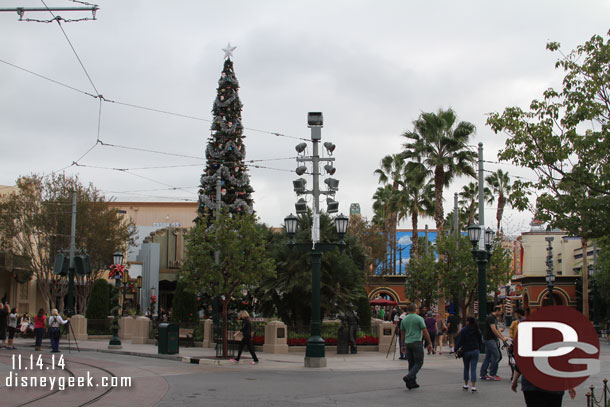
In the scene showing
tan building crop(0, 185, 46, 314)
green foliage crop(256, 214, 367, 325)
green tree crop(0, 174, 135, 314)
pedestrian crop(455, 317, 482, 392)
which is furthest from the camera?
tan building crop(0, 185, 46, 314)

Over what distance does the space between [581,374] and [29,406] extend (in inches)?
329

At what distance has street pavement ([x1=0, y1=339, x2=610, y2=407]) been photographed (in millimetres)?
11953

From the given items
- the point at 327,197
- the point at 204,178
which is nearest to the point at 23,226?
the point at 204,178

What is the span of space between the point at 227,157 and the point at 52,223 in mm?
13037

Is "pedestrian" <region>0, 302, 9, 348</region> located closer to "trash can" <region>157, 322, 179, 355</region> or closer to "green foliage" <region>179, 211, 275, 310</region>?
"trash can" <region>157, 322, 179, 355</region>

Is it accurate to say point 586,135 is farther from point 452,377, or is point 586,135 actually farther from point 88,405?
point 88,405

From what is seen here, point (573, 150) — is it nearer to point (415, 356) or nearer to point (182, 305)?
point (415, 356)

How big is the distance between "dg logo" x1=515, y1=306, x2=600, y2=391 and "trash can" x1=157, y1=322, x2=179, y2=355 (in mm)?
17822

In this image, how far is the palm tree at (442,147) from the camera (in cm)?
3688

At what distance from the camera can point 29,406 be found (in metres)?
10.7

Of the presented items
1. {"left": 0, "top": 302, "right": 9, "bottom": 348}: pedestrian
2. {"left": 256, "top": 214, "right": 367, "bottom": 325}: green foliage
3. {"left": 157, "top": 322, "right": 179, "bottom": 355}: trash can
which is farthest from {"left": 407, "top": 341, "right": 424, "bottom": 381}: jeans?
{"left": 0, "top": 302, "right": 9, "bottom": 348}: pedestrian

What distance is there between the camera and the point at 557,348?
19.8 feet

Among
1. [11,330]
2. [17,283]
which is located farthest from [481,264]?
[17,283]

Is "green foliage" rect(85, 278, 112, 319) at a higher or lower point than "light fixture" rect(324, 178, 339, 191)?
lower
